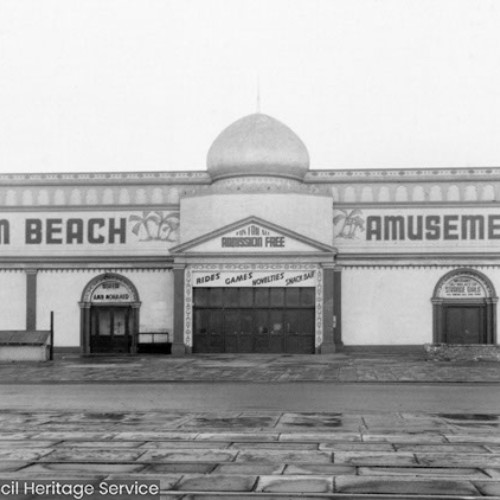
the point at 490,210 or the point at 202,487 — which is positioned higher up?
the point at 490,210

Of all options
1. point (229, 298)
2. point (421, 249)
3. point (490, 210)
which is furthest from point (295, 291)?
point (490, 210)

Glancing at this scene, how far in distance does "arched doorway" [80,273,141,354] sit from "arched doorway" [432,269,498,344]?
14286mm

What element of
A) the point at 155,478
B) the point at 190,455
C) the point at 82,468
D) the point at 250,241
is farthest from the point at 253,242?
the point at 155,478

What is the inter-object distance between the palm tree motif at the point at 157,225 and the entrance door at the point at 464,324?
13556mm

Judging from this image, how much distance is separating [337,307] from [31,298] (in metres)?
14.7

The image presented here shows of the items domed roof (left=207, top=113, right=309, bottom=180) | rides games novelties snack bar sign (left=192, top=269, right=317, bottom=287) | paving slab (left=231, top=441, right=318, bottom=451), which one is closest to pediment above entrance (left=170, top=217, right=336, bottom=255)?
rides games novelties snack bar sign (left=192, top=269, right=317, bottom=287)

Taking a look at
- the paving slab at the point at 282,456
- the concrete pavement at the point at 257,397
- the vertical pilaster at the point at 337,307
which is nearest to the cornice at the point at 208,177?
the vertical pilaster at the point at 337,307

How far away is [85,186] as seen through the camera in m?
44.2

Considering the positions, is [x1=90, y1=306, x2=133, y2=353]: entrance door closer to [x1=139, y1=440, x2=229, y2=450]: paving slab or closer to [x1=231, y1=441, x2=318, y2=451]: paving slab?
[x1=139, y1=440, x2=229, y2=450]: paving slab

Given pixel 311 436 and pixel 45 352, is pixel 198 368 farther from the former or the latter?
pixel 311 436

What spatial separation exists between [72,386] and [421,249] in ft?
71.8

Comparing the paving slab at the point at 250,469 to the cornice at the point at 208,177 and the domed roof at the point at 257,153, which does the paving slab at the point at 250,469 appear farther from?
the cornice at the point at 208,177

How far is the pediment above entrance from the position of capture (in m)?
40.9

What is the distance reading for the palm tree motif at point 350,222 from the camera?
42688mm
